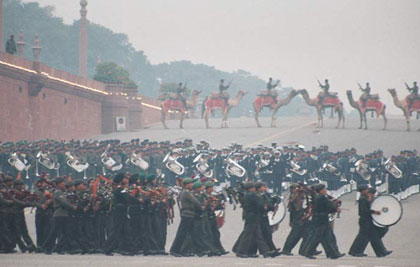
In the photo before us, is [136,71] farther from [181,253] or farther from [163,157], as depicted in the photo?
[181,253]

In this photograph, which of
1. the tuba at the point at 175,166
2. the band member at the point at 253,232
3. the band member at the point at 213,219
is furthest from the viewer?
the tuba at the point at 175,166

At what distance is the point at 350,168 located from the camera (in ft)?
112

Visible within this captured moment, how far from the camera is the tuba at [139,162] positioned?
3409 centimetres

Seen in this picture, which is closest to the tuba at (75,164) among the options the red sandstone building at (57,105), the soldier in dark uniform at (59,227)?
the red sandstone building at (57,105)

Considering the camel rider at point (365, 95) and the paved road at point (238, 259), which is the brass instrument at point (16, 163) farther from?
the camel rider at point (365, 95)

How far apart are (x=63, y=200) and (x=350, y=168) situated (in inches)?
641

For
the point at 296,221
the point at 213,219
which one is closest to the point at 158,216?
the point at 213,219

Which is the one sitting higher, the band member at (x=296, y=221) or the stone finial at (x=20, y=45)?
the stone finial at (x=20, y=45)

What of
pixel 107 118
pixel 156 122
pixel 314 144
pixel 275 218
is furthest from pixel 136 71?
pixel 275 218

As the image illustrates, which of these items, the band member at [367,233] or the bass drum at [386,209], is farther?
the band member at [367,233]

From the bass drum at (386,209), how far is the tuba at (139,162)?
1555 cm

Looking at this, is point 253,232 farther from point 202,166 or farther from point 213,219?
point 202,166

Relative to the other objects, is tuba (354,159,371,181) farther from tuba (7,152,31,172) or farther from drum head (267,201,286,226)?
drum head (267,201,286,226)

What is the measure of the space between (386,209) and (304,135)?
1237 inches
